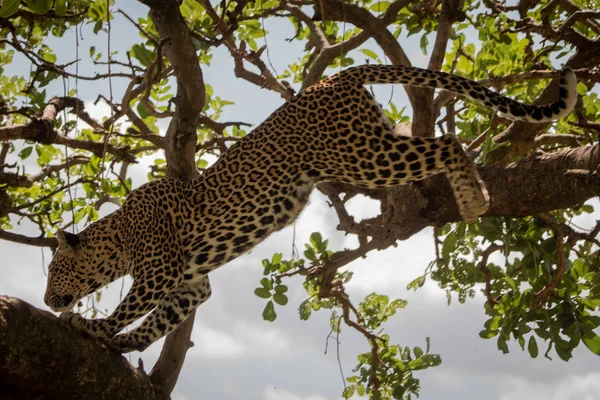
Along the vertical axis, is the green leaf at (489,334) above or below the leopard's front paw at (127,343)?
above

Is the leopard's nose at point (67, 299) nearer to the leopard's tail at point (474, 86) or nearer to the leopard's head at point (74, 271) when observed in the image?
the leopard's head at point (74, 271)

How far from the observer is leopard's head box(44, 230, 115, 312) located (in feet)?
20.4

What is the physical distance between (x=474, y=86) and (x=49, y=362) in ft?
11.0

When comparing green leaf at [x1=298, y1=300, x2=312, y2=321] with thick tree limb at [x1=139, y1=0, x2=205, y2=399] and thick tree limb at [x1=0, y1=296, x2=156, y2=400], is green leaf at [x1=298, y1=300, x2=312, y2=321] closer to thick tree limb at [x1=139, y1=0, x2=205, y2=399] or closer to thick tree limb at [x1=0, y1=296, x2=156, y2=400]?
thick tree limb at [x1=139, y1=0, x2=205, y2=399]

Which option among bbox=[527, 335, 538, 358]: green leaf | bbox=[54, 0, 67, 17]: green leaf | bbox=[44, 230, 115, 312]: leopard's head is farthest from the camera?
bbox=[44, 230, 115, 312]: leopard's head

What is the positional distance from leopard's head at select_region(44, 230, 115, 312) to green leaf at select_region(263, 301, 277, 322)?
1.49m

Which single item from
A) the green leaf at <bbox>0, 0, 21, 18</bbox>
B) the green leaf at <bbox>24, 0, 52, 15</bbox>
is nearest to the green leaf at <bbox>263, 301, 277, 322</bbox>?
the green leaf at <bbox>24, 0, 52, 15</bbox>

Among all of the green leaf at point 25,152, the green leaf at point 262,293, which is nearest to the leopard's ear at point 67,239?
the green leaf at point 262,293

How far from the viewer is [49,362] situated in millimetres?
4480

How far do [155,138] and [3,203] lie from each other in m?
1.62

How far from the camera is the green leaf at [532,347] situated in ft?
18.7

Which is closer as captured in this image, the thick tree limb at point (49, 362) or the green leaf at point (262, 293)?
the thick tree limb at point (49, 362)

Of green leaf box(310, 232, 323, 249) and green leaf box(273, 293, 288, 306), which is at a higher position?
green leaf box(310, 232, 323, 249)

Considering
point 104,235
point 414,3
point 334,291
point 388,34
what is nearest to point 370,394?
point 334,291
